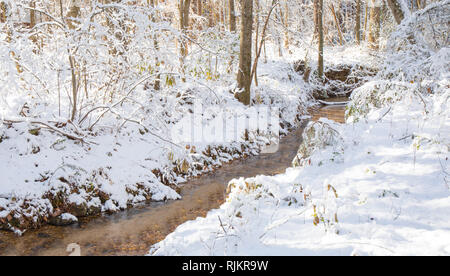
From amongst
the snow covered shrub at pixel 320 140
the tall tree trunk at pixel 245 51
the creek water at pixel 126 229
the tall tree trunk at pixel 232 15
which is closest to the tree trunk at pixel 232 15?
the tall tree trunk at pixel 232 15

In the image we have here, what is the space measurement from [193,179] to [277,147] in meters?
3.74

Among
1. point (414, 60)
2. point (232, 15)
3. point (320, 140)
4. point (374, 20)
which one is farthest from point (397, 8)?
point (374, 20)

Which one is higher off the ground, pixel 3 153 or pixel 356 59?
pixel 356 59

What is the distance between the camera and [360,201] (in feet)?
12.6

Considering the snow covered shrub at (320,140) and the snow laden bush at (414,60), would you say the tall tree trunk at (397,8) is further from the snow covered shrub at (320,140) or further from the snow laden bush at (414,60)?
the snow covered shrub at (320,140)

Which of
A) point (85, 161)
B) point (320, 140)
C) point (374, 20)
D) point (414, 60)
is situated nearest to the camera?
point (320, 140)

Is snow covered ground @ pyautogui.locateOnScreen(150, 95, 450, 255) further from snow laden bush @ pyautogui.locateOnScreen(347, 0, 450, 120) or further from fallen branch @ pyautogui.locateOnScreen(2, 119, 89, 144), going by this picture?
fallen branch @ pyautogui.locateOnScreen(2, 119, 89, 144)

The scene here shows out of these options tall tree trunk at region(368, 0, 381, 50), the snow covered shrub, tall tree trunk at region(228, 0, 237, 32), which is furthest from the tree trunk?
tall tree trunk at region(368, 0, 381, 50)

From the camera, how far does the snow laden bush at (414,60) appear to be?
6.07 m

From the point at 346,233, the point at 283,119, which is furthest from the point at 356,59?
the point at 346,233

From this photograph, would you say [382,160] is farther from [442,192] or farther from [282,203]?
[282,203]

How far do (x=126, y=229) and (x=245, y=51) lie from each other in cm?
746

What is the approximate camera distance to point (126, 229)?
549 cm

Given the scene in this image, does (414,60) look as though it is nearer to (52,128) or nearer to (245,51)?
(245,51)
